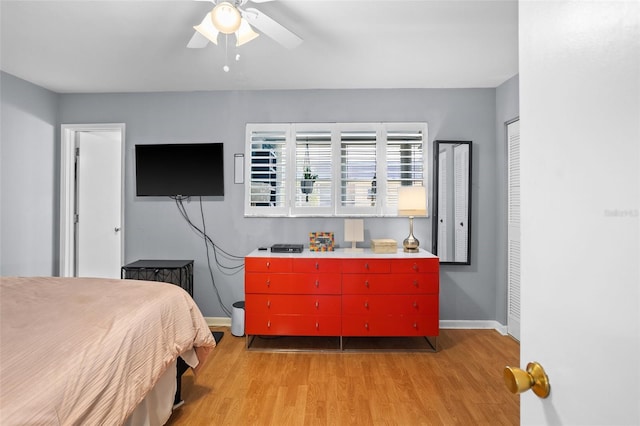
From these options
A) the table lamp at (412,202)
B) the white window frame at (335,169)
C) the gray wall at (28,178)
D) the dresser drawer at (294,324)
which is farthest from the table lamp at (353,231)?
the gray wall at (28,178)

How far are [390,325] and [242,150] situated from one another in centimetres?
242

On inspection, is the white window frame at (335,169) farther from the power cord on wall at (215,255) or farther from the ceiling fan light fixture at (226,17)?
the ceiling fan light fixture at (226,17)

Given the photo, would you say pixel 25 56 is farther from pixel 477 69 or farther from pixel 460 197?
pixel 460 197

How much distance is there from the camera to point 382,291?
3.14 meters

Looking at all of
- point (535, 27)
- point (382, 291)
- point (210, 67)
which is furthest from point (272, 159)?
point (535, 27)

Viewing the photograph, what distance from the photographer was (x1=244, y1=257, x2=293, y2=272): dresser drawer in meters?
3.17

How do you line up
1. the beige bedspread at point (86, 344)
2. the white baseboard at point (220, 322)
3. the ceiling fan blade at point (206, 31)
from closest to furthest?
the beige bedspread at point (86, 344), the ceiling fan blade at point (206, 31), the white baseboard at point (220, 322)

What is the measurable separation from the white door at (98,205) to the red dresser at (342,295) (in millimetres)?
2208

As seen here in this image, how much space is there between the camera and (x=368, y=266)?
3.14 metres

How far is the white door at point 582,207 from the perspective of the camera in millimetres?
452

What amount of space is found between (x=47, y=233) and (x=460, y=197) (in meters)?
4.63

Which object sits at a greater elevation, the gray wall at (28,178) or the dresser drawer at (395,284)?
the gray wall at (28,178)

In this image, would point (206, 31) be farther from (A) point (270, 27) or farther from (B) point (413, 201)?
(B) point (413, 201)

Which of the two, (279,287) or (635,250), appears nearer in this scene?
(635,250)
